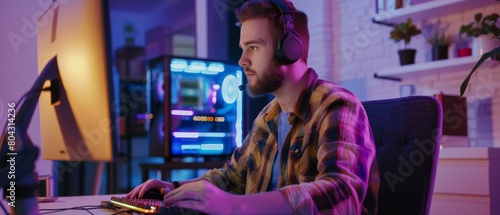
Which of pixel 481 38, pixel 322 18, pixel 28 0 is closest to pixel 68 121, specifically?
pixel 28 0

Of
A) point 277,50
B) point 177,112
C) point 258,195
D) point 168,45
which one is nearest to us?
point 258,195

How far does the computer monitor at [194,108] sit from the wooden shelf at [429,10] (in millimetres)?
992

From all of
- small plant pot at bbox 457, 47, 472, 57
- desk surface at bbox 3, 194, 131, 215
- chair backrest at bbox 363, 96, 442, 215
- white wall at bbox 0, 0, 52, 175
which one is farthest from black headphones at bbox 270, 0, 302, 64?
small plant pot at bbox 457, 47, 472, 57

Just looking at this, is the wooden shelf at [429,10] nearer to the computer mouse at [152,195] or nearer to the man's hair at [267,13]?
the man's hair at [267,13]

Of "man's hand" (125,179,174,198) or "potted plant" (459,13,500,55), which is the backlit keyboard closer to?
"man's hand" (125,179,174,198)

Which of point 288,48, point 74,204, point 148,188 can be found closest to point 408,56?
point 288,48

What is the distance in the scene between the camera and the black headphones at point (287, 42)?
1300 mm

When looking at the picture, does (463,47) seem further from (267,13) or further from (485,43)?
(267,13)

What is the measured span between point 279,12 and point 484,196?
1.45 m

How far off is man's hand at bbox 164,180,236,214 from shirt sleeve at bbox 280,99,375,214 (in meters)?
0.12

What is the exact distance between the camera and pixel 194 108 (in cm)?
306

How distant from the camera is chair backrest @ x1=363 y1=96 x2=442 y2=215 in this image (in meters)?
1.26

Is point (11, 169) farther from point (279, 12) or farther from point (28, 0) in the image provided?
point (28, 0)

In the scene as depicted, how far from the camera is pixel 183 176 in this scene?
6586 mm
